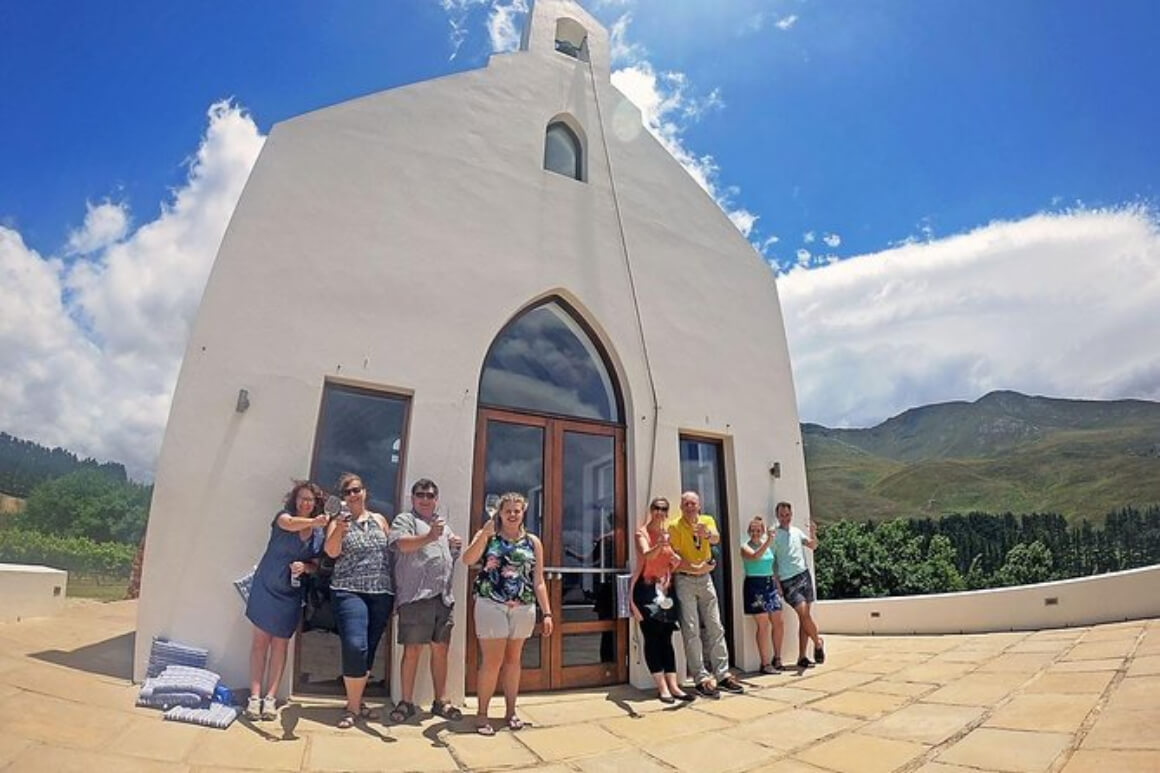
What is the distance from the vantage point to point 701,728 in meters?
3.51

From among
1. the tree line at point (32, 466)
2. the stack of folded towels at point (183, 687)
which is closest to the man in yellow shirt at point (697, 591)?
the stack of folded towels at point (183, 687)

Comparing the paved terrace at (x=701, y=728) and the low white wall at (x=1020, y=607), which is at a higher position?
the low white wall at (x=1020, y=607)

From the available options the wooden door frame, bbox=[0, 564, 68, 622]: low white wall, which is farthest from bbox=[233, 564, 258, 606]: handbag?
bbox=[0, 564, 68, 622]: low white wall

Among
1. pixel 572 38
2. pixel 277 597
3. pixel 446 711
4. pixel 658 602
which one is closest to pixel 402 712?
pixel 446 711

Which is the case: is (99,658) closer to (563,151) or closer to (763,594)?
(763,594)

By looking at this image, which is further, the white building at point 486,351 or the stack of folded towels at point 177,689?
the white building at point 486,351

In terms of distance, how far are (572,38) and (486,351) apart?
170 inches

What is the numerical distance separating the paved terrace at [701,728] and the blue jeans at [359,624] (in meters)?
0.32

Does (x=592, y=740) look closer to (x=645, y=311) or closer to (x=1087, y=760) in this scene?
(x=1087, y=760)

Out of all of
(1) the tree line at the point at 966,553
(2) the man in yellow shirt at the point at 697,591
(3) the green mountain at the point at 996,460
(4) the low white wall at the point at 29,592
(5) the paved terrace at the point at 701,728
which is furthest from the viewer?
(3) the green mountain at the point at 996,460

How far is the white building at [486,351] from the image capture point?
3842 millimetres

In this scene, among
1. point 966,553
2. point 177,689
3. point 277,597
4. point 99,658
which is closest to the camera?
point 177,689

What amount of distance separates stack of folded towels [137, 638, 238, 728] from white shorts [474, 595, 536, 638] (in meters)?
1.35

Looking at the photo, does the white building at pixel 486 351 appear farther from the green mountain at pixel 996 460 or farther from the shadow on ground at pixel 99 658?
the green mountain at pixel 996 460
